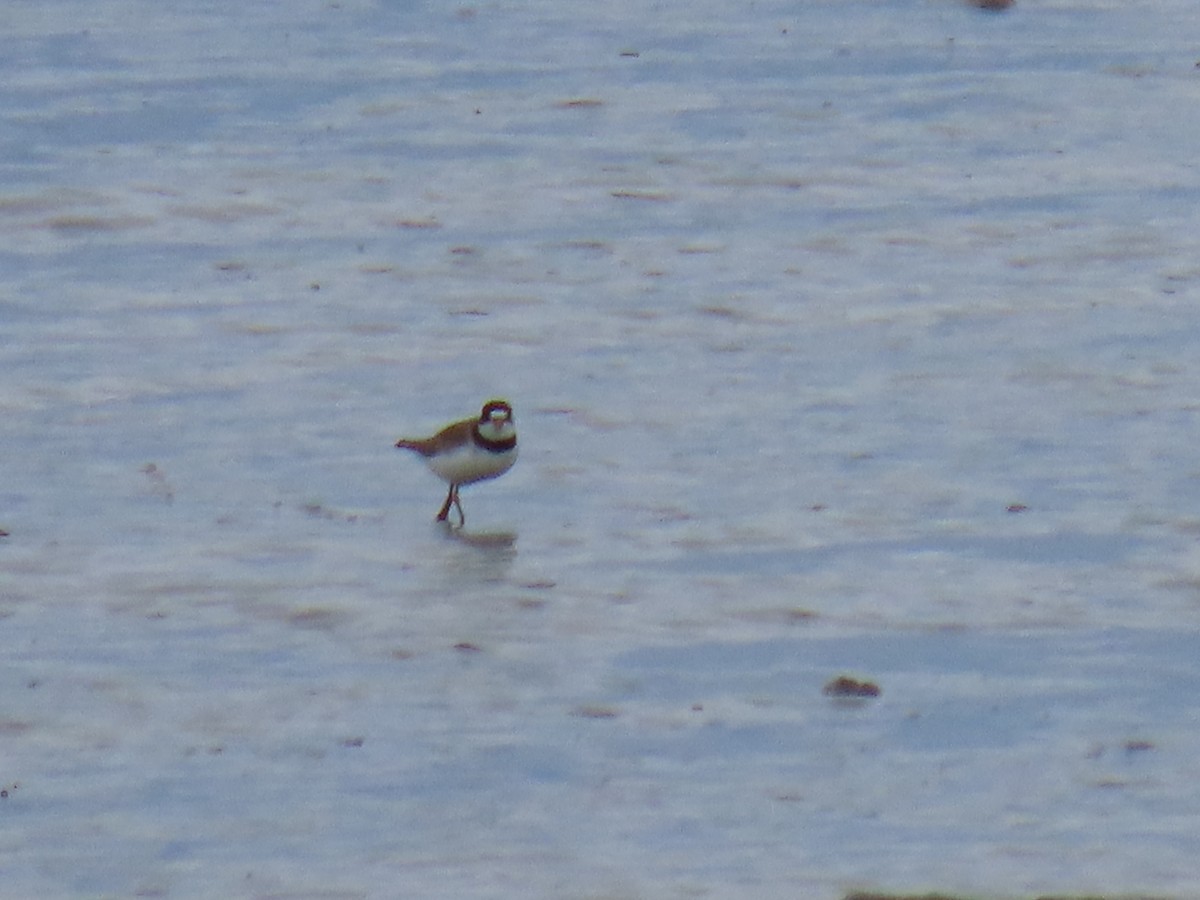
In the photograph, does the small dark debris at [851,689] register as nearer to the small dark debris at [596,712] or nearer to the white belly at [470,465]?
the small dark debris at [596,712]

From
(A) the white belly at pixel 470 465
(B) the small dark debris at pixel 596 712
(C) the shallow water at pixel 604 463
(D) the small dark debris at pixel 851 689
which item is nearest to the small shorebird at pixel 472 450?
(A) the white belly at pixel 470 465

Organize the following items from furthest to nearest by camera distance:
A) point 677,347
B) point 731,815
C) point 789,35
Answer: point 789,35
point 677,347
point 731,815

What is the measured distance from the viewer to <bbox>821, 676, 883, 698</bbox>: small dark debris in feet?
25.0

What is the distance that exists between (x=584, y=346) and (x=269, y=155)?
392 centimetres

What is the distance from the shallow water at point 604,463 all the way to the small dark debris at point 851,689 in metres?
0.07

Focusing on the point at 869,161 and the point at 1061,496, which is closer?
the point at 1061,496

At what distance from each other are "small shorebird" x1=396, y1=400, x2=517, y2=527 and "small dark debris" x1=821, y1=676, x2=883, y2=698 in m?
1.94

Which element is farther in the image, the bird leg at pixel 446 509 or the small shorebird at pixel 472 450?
the bird leg at pixel 446 509

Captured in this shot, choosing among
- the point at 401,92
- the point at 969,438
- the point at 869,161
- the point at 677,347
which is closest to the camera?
the point at 969,438

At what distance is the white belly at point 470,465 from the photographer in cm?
921

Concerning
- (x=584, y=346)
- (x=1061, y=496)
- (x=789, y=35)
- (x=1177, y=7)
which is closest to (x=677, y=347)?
(x=584, y=346)

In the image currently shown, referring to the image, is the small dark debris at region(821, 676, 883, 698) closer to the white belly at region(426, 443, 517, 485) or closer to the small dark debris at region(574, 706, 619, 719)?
the small dark debris at region(574, 706, 619, 719)

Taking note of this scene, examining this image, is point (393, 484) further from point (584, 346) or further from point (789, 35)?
point (789, 35)

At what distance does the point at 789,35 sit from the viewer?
17.7 metres
